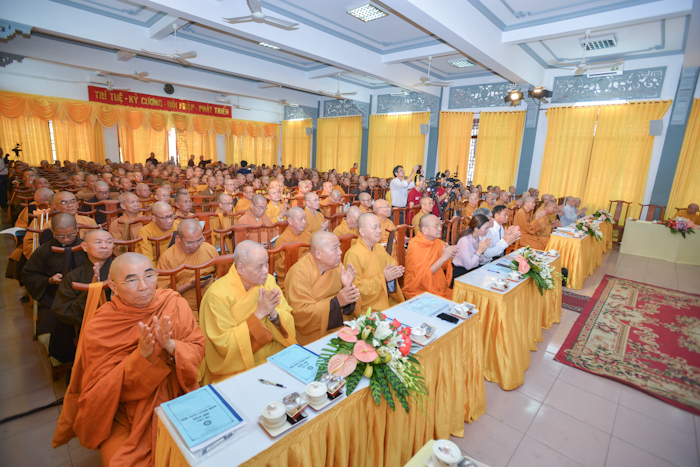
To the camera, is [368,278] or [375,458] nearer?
[375,458]

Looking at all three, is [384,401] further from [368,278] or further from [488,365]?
[488,365]

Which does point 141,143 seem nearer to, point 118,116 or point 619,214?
point 118,116

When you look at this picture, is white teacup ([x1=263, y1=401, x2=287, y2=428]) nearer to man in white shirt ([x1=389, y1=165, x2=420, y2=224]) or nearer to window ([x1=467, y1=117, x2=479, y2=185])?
man in white shirt ([x1=389, y1=165, x2=420, y2=224])

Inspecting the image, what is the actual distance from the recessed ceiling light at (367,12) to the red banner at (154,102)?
11471 mm

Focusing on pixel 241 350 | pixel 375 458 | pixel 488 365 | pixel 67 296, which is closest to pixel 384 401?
pixel 375 458

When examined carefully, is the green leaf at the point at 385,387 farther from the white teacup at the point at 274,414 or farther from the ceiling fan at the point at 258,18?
the ceiling fan at the point at 258,18

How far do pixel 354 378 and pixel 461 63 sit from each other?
9.97 meters

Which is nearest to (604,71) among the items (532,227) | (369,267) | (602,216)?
(602,216)

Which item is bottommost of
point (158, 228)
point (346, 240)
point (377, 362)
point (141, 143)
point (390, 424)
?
point (390, 424)

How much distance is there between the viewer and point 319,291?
8.25ft

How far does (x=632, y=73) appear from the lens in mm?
8094

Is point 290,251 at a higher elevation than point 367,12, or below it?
below

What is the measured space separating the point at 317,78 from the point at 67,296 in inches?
411

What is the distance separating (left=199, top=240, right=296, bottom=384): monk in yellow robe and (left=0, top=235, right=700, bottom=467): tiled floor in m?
0.97
